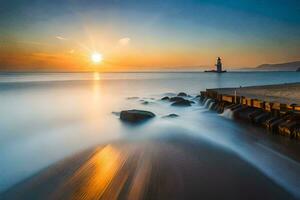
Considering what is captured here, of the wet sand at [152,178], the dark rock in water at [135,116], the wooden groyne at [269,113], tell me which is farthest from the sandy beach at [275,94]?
the wet sand at [152,178]

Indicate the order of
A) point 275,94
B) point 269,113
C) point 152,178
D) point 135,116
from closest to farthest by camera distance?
1. point 152,178
2. point 269,113
3. point 135,116
4. point 275,94

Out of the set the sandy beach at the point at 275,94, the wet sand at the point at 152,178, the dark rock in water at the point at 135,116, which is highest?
the sandy beach at the point at 275,94

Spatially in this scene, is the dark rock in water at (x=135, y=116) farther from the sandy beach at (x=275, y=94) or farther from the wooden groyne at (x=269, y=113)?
the sandy beach at (x=275, y=94)

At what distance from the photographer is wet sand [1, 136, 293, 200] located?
22.8 feet

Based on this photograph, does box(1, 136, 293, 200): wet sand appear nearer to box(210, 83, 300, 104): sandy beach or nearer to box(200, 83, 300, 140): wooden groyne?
box(200, 83, 300, 140): wooden groyne

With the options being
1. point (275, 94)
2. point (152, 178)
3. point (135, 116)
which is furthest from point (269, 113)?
point (152, 178)

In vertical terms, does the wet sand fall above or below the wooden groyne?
below

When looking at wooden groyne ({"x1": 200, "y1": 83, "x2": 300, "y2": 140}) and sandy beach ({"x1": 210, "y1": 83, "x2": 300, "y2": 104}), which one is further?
sandy beach ({"x1": 210, "y1": 83, "x2": 300, "y2": 104})

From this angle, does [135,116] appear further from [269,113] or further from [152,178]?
[152,178]

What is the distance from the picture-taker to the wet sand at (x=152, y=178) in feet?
22.8

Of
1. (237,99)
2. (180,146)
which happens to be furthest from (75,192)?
(237,99)

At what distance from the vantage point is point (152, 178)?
25.6 ft

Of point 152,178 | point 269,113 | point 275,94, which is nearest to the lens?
point 152,178

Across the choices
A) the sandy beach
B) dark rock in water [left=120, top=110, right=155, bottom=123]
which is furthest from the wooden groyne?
dark rock in water [left=120, top=110, right=155, bottom=123]
